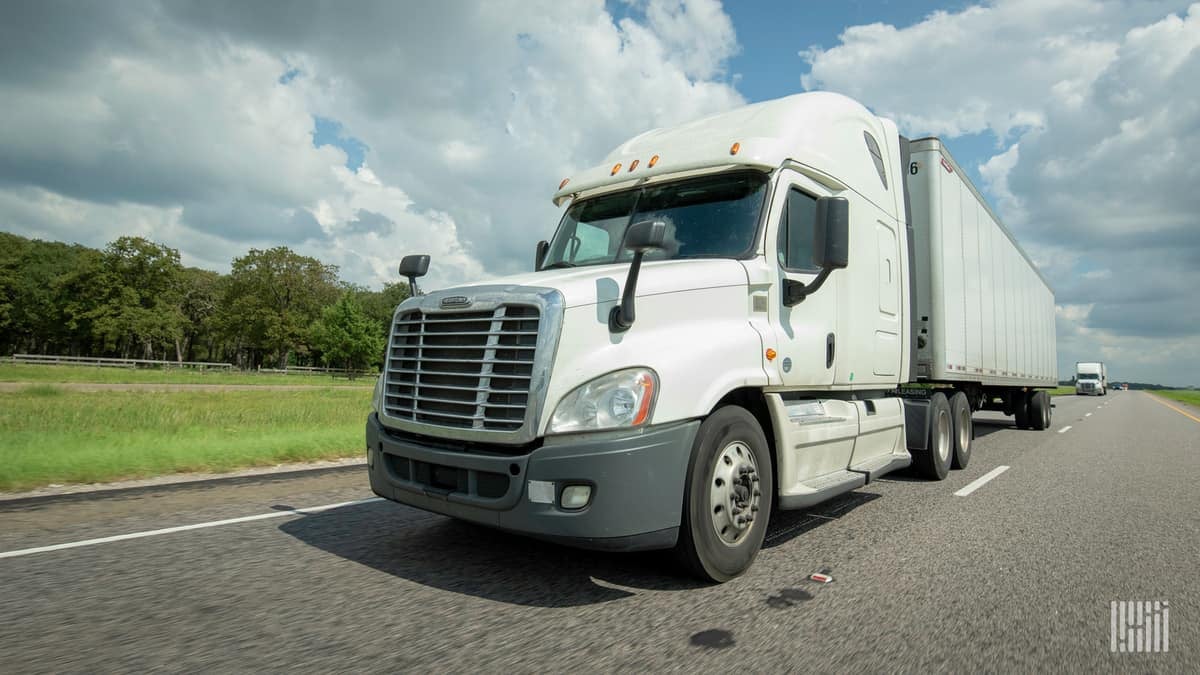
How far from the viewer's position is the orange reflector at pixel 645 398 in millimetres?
3227

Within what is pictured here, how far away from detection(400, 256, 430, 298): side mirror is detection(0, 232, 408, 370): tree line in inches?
2488

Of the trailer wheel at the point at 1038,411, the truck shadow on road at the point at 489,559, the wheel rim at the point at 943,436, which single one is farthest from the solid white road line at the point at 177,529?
the trailer wheel at the point at 1038,411

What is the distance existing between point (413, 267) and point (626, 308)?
6.72ft

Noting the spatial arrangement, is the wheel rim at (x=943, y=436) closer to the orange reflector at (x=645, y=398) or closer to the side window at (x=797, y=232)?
the side window at (x=797, y=232)

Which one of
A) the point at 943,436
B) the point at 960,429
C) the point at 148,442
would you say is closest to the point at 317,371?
the point at 148,442

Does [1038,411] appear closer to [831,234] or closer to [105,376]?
[831,234]

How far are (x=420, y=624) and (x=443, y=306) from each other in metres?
1.66

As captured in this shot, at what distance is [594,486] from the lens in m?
3.12

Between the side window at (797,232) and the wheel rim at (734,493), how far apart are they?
1415mm

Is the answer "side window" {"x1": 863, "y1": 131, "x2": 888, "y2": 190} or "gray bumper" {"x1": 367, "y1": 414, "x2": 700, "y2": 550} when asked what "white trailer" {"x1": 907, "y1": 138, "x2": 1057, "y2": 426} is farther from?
"gray bumper" {"x1": 367, "y1": 414, "x2": 700, "y2": 550}

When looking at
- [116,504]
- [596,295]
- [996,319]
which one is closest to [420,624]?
[596,295]

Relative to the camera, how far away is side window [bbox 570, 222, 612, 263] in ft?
15.4

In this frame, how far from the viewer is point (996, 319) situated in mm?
10250

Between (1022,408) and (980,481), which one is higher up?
(1022,408)
